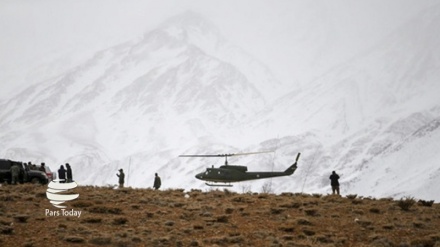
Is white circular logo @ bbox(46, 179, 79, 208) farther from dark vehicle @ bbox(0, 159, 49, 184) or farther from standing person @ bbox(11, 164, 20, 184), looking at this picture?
dark vehicle @ bbox(0, 159, 49, 184)

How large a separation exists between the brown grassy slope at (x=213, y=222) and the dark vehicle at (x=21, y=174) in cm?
666

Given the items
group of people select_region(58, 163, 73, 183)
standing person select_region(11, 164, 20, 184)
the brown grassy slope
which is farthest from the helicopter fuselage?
standing person select_region(11, 164, 20, 184)

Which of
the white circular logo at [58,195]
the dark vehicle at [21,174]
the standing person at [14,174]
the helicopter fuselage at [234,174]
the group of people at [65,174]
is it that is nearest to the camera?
the white circular logo at [58,195]

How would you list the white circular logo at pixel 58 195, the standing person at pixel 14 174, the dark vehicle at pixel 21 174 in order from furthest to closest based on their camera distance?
the dark vehicle at pixel 21 174
the standing person at pixel 14 174
the white circular logo at pixel 58 195

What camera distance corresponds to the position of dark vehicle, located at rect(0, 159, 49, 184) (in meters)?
32.9

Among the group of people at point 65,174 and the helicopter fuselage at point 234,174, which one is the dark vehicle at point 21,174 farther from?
the helicopter fuselage at point 234,174

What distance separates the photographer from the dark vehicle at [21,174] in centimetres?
3291

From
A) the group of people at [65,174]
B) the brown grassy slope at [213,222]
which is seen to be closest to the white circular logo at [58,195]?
the brown grassy slope at [213,222]

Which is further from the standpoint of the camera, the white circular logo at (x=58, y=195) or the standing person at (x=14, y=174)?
the standing person at (x=14, y=174)

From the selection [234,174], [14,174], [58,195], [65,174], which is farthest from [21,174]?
[234,174]

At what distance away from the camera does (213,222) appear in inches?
827

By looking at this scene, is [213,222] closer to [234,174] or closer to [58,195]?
[58,195]

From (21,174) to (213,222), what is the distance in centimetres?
1683

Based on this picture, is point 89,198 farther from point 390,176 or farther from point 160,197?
point 390,176
